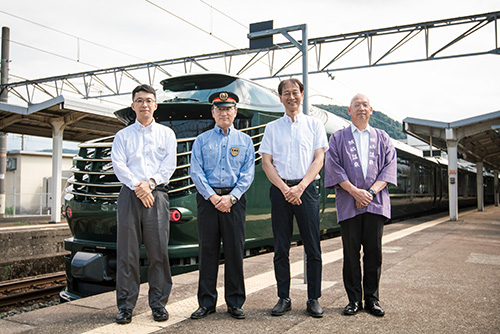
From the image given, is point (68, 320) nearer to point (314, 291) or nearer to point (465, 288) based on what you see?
point (314, 291)

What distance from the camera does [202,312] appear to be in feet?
12.3

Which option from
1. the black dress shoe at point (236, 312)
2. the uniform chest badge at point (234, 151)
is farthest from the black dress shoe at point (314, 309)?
the uniform chest badge at point (234, 151)

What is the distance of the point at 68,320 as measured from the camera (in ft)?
12.5

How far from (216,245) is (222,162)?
73 cm

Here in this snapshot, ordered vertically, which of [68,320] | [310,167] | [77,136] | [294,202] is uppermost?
[77,136]

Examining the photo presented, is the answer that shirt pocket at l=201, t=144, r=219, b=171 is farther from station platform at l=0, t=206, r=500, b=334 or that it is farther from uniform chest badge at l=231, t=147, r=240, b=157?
station platform at l=0, t=206, r=500, b=334

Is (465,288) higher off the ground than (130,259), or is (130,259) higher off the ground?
(130,259)

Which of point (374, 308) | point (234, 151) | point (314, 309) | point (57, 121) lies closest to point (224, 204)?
point (234, 151)

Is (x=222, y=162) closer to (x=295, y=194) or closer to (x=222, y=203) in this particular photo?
(x=222, y=203)

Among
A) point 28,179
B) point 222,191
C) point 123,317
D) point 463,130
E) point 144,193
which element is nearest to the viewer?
point 123,317

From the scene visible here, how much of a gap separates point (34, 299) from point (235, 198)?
5284 millimetres

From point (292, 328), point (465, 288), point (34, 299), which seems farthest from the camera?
point (34, 299)

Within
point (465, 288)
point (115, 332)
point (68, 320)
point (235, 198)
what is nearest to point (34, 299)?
point (68, 320)

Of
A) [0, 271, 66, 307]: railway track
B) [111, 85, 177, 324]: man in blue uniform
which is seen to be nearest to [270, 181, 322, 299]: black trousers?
[111, 85, 177, 324]: man in blue uniform
